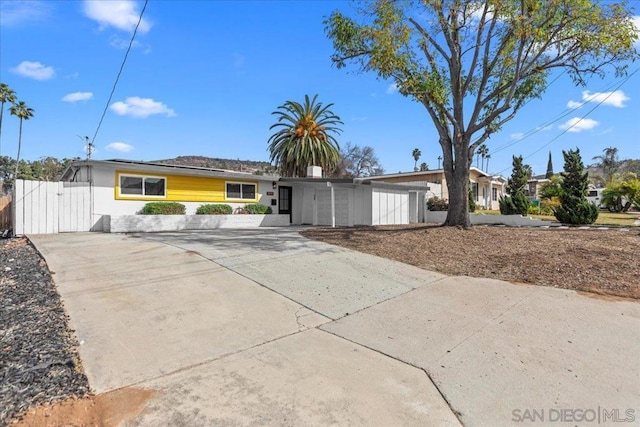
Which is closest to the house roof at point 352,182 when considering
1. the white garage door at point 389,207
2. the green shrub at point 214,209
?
the white garage door at point 389,207

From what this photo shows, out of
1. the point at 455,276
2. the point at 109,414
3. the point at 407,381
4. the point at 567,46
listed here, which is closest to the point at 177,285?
the point at 109,414

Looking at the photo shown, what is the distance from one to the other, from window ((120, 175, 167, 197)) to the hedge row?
592 millimetres

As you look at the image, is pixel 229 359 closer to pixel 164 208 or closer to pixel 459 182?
pixel 459 182

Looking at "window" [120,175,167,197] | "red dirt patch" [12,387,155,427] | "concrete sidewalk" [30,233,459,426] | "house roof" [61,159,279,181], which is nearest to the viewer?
"red dirt patch" [12,387,155,427]

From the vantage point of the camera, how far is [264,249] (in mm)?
9086

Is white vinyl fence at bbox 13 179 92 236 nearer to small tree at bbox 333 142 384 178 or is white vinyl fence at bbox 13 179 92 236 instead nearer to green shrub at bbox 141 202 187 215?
green shrub at bbox 141 202 187 215

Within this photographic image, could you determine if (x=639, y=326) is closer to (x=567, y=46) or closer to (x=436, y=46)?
(x=567, y=46)

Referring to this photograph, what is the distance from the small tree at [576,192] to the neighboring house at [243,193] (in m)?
6.77

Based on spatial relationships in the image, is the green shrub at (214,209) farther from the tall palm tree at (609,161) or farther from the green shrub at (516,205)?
the tall palm tree at (609,161)

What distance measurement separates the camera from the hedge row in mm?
13906

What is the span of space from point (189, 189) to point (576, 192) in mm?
17351

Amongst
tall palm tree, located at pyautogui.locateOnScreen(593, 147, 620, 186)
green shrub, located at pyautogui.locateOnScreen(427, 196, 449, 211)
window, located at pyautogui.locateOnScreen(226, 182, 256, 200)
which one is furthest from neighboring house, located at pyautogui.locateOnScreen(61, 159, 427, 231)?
tall palm tree, located at pyautogui.locateOnScreen(593, 147, 620, 186)

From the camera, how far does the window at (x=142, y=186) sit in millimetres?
13641

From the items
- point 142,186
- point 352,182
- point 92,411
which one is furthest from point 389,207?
point 92,411
